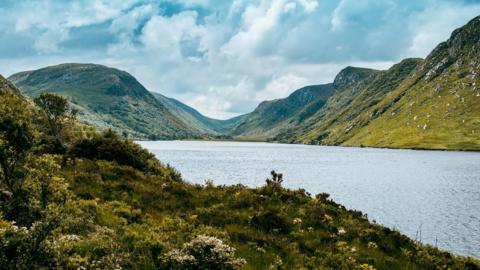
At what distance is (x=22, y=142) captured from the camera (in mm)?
19453

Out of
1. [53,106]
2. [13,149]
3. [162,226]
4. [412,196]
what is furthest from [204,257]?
[412,196]

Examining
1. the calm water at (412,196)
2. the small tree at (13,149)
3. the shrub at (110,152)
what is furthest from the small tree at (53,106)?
the small tree at (13,149)

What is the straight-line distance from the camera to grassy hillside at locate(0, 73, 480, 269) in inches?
635

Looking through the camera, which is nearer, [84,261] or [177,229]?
[84,261]

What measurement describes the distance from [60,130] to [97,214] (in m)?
42.5

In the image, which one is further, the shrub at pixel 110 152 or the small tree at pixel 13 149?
the shrub at pixel 110 152

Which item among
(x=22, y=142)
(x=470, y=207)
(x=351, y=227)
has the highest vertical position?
(x=22, y=142)

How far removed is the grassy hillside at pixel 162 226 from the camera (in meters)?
16.1

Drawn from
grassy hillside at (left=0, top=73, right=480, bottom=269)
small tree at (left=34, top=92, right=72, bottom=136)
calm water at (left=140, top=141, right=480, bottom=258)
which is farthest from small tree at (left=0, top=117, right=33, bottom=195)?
small tree at (left=34, top=92, right=72, bottom=136)

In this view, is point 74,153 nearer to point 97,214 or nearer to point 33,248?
point 97,214

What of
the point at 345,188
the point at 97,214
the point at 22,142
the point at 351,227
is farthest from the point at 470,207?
the point at 22,142

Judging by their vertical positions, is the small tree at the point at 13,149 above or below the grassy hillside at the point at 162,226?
above

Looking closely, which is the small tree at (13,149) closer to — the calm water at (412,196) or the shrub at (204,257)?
the shrub at (204,257)

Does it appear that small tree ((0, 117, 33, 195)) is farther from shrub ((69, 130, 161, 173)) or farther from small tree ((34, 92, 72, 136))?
small tree ((34, 92, 72, 136))
